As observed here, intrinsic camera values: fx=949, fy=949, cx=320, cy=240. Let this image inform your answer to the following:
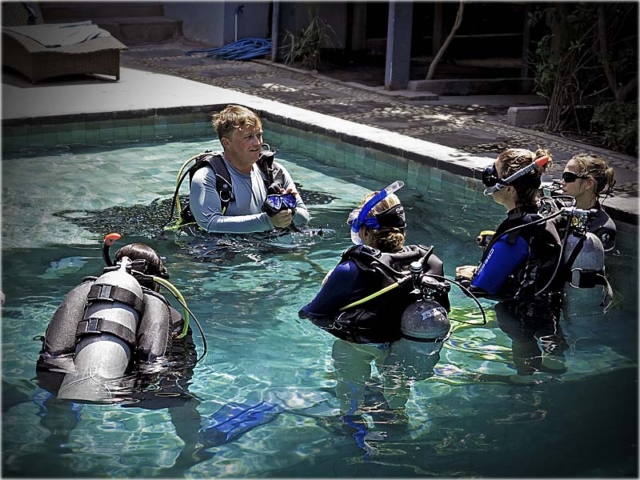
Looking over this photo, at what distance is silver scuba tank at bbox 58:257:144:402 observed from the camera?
14.1 feet

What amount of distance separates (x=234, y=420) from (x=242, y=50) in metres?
12.4

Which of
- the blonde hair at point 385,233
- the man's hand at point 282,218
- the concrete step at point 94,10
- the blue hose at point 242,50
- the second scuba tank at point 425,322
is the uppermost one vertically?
the concrete step at point 94,10

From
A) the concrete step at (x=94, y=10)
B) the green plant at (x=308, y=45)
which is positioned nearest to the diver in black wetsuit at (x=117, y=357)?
the green plant at (x=308, y=45)

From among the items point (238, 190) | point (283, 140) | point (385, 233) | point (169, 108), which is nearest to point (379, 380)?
point (385, 233)

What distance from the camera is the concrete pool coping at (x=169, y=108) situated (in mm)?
9453

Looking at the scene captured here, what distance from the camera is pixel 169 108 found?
1156 centimetres

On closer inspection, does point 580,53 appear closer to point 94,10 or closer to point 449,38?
point 449,38

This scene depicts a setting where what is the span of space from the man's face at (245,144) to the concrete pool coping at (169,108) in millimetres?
2877

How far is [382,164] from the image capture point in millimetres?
9773

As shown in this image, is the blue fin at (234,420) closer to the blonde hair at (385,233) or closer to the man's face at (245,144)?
the blonde hair at (385,233)

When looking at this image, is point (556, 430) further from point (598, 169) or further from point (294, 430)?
point (598, 169)

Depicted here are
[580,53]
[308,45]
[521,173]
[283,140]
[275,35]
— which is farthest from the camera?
[275,35]

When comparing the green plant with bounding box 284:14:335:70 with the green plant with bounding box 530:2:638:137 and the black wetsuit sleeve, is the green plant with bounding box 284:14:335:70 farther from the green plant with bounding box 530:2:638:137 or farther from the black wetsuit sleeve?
the black wetsuit sleeve

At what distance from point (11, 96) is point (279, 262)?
684cm
